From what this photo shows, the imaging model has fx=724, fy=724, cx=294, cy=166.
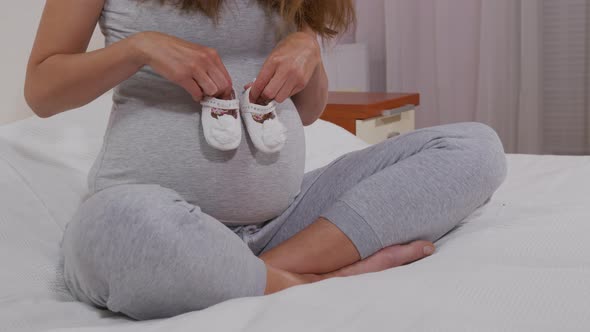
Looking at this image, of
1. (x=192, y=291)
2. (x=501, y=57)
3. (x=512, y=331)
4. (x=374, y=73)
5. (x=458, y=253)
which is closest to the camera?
(x=512, y=331)

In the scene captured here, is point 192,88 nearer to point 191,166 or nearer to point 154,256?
point 191,166

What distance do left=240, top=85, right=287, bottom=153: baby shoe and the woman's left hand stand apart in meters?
0.02

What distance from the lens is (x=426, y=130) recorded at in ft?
3.54

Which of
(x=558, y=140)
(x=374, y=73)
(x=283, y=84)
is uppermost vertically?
(x=283, y=84)

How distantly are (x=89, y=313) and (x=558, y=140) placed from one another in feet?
8.58

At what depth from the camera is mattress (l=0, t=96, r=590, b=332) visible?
643 mm

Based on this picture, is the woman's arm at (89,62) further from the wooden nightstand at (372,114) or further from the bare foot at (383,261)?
the wooden nightstand at (372,114)

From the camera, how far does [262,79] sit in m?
0.94

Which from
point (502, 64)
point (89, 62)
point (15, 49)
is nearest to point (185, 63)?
point (89, 62)

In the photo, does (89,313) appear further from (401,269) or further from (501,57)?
(501,57)

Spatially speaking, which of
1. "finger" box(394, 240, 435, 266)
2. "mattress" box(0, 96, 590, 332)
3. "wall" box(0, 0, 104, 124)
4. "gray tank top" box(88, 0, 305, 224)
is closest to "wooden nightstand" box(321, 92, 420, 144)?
"mattress" box(0, 96, 590, 332)

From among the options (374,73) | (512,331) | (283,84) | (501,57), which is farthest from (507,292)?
(374,73)

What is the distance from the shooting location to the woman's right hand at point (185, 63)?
88 centimetres

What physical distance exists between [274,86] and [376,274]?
290 millimetres
